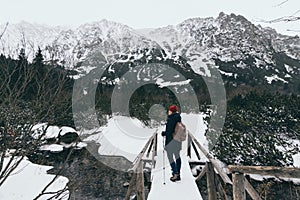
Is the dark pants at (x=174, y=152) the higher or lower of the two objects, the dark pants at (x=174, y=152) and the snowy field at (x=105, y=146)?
the higher

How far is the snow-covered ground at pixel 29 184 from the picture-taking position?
723 cm

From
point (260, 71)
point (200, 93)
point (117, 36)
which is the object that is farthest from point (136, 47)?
point (200, 93)

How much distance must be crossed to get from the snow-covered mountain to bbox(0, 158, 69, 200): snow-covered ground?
12.8m

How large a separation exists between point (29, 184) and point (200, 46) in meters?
54.2

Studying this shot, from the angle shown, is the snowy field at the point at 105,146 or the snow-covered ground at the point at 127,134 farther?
the snow-covered ground at the point at 127,134

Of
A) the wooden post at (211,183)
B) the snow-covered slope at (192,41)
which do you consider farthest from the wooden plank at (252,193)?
the snow-covered slope at (192,41)

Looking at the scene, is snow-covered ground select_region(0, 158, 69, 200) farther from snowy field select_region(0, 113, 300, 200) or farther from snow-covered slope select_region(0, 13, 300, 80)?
snow-covered slope select_region(0, 13, 300, 80)

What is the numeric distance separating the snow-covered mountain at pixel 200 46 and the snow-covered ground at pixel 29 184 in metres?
12.8

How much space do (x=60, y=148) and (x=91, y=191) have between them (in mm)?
3295

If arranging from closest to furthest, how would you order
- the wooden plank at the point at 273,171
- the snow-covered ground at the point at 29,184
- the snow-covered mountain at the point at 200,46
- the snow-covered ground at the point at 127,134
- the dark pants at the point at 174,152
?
the wooden plank at the point at 273,171
the dark pants at the point at 174,152
the snow-covered ground at the point at 29,184
the snow-covered ground at the point at 127,134
the snow-covered mountain at the point at 200,46

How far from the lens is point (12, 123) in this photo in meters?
3.92

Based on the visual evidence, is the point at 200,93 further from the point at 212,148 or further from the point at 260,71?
the point at 260,71

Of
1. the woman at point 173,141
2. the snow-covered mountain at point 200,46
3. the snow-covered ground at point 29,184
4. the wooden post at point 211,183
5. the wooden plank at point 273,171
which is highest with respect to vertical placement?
the snow-covered mountain at point 200,46

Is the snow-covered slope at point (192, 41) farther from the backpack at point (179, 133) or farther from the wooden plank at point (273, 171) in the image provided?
the wooden plank at point (273, 171)
